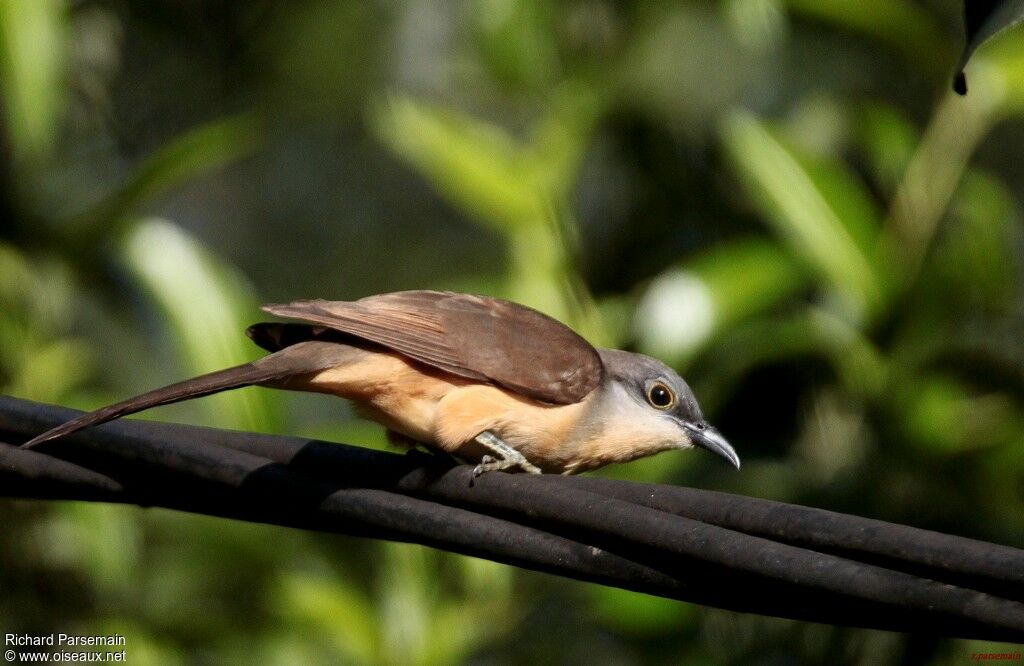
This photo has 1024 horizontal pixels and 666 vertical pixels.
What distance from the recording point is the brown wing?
3693 millimetres

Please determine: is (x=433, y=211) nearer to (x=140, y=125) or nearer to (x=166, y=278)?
(x=140, y=125)

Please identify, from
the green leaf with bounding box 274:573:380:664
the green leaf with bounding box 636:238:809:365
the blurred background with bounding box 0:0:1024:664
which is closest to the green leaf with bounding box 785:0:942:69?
the blurred background with bounding box 0:0:1024:664

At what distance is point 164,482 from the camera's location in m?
2.76

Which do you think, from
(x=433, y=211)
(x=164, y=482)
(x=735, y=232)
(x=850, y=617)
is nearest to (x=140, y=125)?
(x=433, y=211)

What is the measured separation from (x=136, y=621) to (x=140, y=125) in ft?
12.6

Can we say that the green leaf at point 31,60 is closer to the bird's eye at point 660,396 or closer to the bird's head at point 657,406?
the bird's head at point 657,406

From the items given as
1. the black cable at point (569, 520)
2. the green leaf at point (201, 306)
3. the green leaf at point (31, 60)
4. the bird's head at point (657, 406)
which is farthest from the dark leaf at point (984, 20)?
the green leaf at point (31, 60)

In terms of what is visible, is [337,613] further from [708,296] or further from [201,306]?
[708,296]

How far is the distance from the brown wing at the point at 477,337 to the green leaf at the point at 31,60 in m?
2.22

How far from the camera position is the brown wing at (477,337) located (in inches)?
145

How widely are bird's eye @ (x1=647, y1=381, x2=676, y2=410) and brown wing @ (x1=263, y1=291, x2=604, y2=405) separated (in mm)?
339

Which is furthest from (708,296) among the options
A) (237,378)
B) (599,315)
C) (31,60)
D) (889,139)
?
(31,60)

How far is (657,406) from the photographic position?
462 centimetres

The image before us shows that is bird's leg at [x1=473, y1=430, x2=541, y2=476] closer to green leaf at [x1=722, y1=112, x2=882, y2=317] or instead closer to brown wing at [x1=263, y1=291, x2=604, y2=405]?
brown wing at [x1=263, y1=291, x2=604, y2=405]
